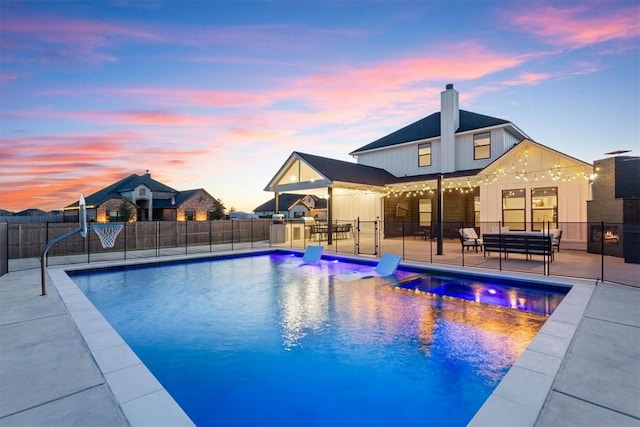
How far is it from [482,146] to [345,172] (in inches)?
328

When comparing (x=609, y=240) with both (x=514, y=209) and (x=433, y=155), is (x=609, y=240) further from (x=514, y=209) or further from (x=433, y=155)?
(x=433, y=155)

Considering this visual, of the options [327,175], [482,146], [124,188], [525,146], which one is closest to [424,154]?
[482,146]

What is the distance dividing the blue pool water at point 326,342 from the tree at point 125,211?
26.1m

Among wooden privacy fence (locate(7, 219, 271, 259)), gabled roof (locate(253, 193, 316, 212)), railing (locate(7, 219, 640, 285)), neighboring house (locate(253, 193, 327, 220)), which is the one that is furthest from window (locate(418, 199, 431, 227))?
gabled roof (locate(253, 193, 316, 212))

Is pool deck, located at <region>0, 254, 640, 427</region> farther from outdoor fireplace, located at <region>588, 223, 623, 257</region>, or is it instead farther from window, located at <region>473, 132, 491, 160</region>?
window, located at <region>473, 132, 491, 160</region>

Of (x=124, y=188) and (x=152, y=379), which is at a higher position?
(x=124, y=188)

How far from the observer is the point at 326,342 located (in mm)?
5516

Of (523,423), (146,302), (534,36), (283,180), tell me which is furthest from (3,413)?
(283,180)

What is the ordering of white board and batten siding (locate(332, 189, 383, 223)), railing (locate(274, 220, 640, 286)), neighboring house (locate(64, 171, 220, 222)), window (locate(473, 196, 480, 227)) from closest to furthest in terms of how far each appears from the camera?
1. railing (locate(274, 220, 640, 286))
2. window (locate(473, 196, 480, 227))
3. white board and batten siding (locate(332, 189, 383, 223))
4. neighboring house (locate(64, 171, 220, 222))

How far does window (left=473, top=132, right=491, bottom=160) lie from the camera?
60.6ft

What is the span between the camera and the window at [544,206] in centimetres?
1391

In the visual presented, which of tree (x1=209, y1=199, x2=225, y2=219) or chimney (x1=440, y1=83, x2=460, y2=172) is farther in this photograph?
tree (x1=209, y1=199, x2=225, y2=219)

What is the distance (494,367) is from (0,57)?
54.0 feet

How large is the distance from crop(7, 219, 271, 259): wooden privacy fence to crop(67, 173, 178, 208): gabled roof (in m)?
20.7
